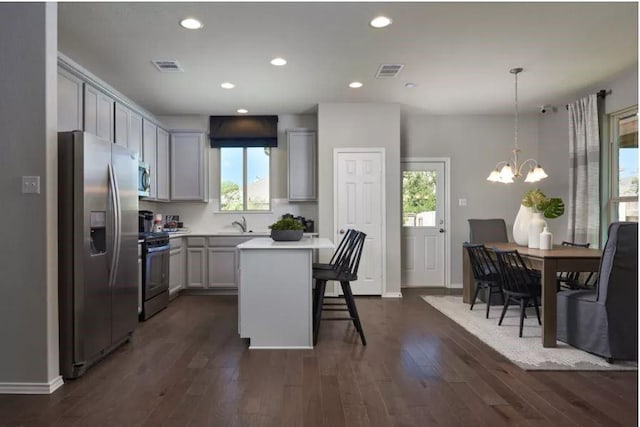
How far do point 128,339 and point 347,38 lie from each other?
10.5ft

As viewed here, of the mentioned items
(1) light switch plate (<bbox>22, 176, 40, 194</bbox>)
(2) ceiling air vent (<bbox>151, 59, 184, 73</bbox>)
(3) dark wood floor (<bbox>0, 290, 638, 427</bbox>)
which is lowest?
(3) dark wood floor (<bbox>0, 290, 638, 427</bbox>)

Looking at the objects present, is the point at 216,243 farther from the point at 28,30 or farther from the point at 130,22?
the point at 28,30

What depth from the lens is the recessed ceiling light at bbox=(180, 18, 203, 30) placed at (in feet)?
10.2

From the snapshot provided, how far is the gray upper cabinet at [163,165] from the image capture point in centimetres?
564

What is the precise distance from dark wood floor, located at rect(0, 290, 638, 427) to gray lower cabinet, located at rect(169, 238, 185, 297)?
1.56m

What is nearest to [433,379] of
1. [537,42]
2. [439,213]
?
[537,42]

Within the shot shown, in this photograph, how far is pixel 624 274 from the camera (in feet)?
9.96

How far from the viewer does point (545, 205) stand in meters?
4.15

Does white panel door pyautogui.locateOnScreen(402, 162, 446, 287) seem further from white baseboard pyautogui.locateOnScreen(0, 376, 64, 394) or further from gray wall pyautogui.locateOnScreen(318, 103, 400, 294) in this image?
white baseboard pyautogui.locateOnScreen(0, 376, 64, 394)

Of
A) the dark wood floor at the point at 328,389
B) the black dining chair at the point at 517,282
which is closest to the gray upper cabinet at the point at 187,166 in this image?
the dark wood floor at the point at 328,389

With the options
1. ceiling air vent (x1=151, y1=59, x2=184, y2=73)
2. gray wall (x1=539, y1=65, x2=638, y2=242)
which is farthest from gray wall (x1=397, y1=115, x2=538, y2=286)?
ceiling air vent (x1=151, y1=59, x2=184, y2=73)

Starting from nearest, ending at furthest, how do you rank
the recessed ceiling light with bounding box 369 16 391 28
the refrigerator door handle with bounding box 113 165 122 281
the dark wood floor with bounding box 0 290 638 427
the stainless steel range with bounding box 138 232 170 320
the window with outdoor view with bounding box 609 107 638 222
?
the dark wood floor with bounding box 0 290 638 427 → the recessed ceiling light with bounding box 369 16 391 28 → the refrigerator door handle with bounding box 113 165 122 281 → the stainless steel range with bounding box 138 232 170 320 → the window with outdoor view with bounding box 609 107 638 222

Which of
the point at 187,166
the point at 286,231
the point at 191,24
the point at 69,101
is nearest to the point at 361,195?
the point at 286,231

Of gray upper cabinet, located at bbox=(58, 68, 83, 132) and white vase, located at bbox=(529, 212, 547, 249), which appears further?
white vase, located at bbox=(529, 212, 547, 249)
